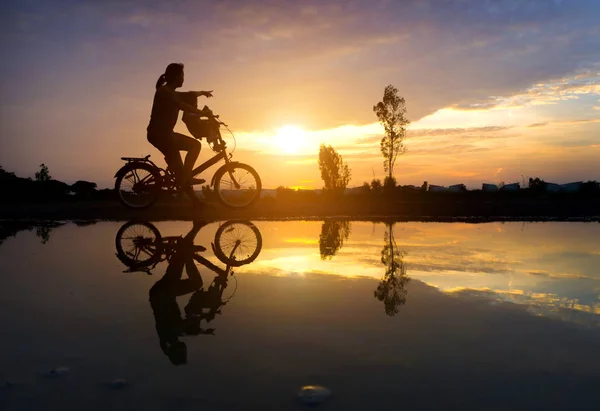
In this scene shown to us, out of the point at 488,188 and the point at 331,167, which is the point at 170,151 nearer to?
the point at 488,188

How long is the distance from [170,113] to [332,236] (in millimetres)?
4761

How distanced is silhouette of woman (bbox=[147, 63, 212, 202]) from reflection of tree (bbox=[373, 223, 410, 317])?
5.73 meters

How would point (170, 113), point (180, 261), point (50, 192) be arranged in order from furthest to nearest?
1. point (50, 192)
2. point (170, 113)
3. point (180, 261)

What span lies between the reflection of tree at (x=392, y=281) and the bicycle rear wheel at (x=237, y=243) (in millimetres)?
1887

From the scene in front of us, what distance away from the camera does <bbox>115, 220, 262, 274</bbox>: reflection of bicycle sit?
576cm

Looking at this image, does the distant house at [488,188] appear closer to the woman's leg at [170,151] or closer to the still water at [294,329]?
the woman's leg at [170,151]

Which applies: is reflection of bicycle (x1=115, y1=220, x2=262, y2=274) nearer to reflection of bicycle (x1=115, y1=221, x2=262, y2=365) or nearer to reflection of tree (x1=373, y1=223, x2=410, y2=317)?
reflection of bicycle (x1=115, y1=221, x2=262, y2=365)

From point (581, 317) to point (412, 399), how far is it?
2.22m

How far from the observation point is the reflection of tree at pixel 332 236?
6.70 metres

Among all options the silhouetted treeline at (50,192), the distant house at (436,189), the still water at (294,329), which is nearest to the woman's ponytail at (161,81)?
the still water at (294,329)

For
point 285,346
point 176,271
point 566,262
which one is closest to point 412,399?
point 285,346

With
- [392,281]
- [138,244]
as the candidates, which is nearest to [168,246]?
[138,244]

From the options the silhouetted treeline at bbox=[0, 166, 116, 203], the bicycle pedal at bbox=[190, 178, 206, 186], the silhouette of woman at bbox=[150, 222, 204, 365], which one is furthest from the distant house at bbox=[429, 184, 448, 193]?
the silhouette of woman at bbox=[150, 222, 204, 365]

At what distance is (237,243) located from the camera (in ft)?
24.0
